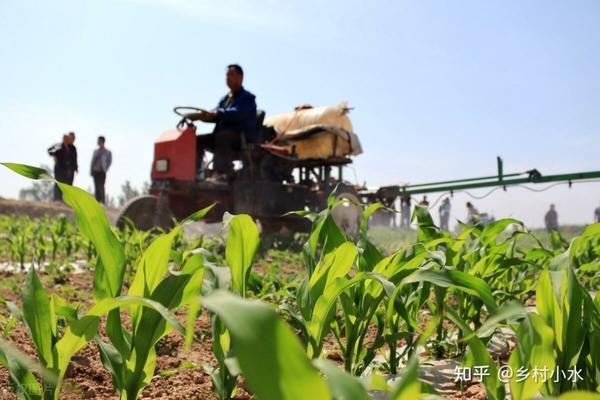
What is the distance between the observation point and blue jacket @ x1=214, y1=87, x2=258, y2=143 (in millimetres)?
5797

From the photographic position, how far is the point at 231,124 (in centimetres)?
Result: 589

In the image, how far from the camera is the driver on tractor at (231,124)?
5805 mm

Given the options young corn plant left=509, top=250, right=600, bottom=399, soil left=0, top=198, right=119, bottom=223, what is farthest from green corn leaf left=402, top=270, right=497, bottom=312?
soil left=0, top=198, right=119, bottom=223

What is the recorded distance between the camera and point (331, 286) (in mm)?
1206

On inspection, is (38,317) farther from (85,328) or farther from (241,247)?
(241,247)

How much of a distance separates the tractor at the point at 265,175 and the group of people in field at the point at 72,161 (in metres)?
4.79

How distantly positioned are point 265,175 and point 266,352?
5.92 metres

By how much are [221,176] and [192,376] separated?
487 centimetres

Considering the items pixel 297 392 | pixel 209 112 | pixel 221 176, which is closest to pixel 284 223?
pixel 221 176

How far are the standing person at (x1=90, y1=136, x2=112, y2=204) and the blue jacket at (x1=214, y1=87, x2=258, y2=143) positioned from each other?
19.5 ft

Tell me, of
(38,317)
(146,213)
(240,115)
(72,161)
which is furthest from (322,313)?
(72,161)

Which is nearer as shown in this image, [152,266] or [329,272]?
[152,266]

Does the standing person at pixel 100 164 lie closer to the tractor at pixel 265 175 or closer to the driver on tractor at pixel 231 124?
the tractor at pixel 265 175

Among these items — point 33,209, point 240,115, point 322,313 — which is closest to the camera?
point 322,313
